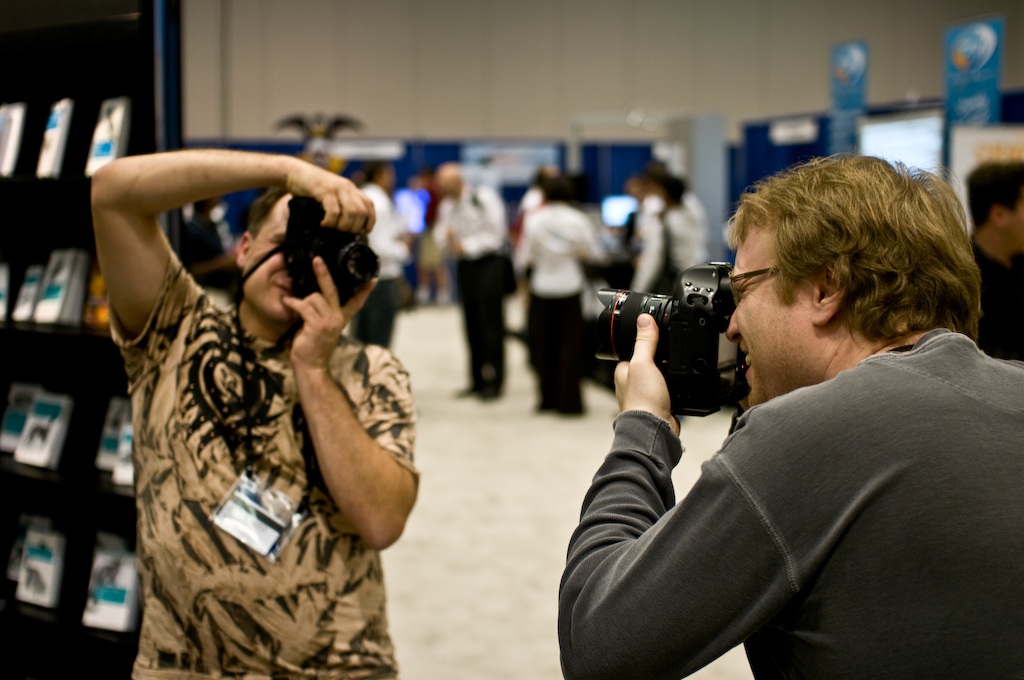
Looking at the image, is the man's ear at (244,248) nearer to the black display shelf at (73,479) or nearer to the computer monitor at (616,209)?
the black display shelf at (73,479)

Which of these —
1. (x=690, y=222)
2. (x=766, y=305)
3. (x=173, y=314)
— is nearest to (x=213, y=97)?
(x=690, y=222)

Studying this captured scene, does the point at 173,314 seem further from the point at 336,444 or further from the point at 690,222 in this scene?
the point at 690,222

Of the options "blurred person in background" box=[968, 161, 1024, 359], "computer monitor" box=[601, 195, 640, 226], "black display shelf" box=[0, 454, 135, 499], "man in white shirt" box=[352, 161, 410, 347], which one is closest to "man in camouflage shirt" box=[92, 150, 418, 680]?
"black display shelf" box=[0, 454, 135, 499]

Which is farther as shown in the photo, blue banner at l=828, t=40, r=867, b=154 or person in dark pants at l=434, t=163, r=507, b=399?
blue banner at l=828, t=40, r=867, b=154

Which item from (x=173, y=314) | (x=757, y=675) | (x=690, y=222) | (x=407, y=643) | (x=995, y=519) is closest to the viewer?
(x=995, y=519)

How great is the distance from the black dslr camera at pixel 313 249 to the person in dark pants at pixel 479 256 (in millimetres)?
4206

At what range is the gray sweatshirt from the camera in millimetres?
641

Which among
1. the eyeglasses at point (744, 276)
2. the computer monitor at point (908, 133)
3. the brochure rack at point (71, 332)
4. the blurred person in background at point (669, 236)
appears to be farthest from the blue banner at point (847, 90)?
the eyeglasses at point (744, 276)

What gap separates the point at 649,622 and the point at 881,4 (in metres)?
14.7

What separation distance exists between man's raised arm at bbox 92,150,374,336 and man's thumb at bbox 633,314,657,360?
0.53 metres

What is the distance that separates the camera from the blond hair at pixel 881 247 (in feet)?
2.52

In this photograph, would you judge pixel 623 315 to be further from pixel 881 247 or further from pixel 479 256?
pixel 479 256

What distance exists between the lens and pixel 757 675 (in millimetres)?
822

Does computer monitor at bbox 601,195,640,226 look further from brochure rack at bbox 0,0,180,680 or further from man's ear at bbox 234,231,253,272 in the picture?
man's ear at bbox 234,231,253,272
